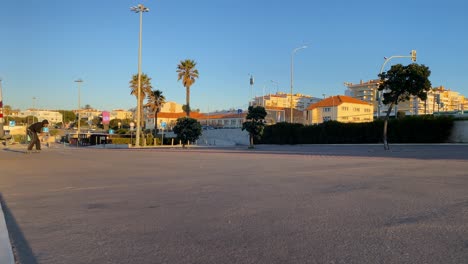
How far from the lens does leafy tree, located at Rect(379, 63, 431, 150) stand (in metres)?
28.1

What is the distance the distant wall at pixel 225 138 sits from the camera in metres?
70.2

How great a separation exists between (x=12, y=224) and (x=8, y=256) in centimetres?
191

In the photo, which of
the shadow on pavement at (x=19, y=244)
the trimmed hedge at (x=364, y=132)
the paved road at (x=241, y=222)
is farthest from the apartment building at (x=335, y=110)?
the shadow on pavement at (x=19, y=244)

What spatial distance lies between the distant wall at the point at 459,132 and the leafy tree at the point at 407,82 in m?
11.5

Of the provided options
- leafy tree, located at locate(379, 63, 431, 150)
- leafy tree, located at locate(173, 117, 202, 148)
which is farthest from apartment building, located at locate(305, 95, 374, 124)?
leafy tree, located at locate(379, 63, 431, 150)

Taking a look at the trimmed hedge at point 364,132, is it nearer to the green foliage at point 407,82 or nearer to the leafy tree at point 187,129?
the green foliage at point 407,82

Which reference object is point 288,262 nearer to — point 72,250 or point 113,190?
point 72,250

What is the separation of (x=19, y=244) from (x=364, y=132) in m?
43.4

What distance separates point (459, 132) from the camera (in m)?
37.2

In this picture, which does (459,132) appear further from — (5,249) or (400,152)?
(5,249)

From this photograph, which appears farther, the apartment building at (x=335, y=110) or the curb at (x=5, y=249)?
the apartment building at (x=335, y=110)

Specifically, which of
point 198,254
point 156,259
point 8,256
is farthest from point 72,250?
point 198,254

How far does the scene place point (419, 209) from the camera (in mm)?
6379

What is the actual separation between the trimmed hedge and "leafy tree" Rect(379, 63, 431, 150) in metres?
10.9
